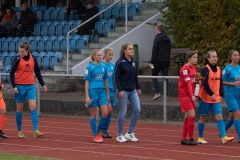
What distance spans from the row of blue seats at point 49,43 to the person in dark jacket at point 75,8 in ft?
4.88

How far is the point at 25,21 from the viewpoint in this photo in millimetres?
26562

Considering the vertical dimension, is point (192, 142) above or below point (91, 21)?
below

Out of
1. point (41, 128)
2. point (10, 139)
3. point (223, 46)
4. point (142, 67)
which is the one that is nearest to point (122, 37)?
point (142, 67)

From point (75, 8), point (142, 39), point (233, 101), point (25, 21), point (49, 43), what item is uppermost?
point (75, 8)

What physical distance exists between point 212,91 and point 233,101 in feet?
2.07

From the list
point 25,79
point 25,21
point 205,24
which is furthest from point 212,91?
point 25,21

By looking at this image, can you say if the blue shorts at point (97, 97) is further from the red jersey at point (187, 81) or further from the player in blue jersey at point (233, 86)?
the player in blue jersey at point (233, 86)

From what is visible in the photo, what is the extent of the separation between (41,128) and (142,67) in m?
8.05

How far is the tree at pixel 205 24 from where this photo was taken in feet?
70.9

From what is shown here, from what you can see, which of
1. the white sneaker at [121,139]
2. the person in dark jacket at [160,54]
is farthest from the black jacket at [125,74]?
the person in dark jacket at [160,54]

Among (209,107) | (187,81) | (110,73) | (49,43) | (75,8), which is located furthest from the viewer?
(75,8)

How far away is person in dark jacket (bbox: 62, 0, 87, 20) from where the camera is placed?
26.0 meters

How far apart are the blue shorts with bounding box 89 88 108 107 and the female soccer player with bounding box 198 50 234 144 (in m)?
1.88

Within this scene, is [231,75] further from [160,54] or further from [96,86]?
[160,54]
